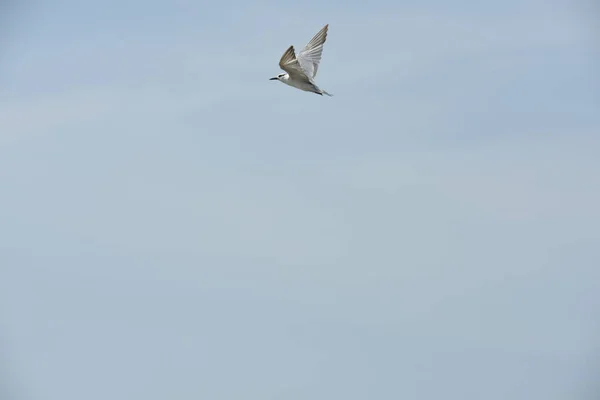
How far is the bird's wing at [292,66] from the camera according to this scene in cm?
4809

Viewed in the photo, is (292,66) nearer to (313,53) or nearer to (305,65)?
(305,65)

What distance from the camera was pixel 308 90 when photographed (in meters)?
49.3

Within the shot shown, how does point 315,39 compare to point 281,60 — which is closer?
point 281,60

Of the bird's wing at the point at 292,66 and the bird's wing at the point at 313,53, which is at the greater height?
the bird's wing at the point at 313,53

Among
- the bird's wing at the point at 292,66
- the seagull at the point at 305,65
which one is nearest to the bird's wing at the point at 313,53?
the seagull at the point at 305,65

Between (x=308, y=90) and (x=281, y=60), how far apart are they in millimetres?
1765

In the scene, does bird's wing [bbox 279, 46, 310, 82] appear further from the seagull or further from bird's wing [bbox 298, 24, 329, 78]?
bird's wing [bbox 298, 24, 329, 78]

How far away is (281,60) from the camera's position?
48562 millimetres

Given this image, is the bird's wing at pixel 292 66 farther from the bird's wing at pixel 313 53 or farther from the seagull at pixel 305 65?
the bird's wing at pixel 313 53

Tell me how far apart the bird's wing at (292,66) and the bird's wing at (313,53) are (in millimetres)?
959

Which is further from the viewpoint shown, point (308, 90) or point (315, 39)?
point (315, 39)

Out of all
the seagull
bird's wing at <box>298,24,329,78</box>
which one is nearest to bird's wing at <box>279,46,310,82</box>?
the seagull

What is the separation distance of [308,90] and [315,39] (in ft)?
13.3

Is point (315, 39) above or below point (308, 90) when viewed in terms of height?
above
